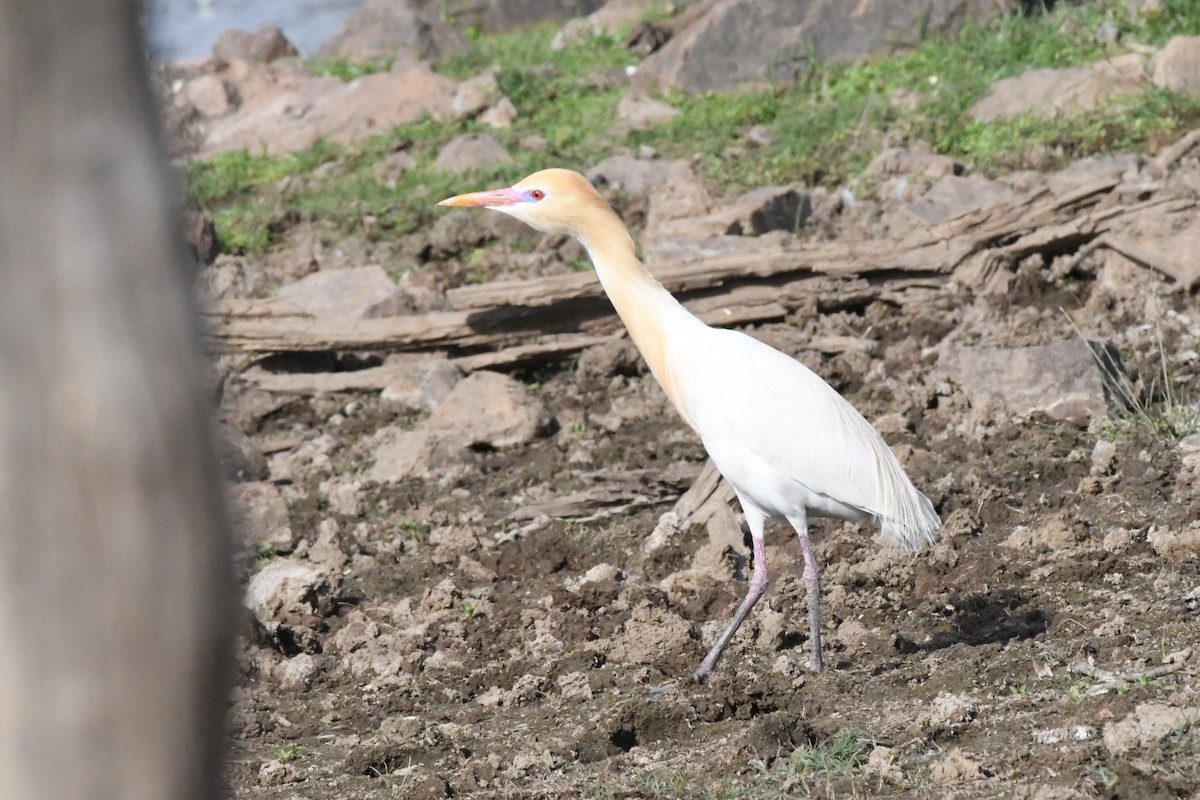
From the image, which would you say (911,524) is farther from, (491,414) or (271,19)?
(271,19)

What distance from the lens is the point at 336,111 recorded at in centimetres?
1368

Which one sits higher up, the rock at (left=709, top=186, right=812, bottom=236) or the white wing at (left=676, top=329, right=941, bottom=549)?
the white wing at (left=676, top=329, right=941, bottom=549)

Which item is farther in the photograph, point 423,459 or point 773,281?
point 773,281

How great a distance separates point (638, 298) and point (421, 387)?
298cm

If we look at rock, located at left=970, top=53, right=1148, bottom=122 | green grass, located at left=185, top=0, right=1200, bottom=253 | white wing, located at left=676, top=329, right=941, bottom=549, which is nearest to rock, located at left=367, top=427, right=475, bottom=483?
white wing, located at left=676, top=329, right=941, bottom=549

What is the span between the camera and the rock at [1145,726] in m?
3.55

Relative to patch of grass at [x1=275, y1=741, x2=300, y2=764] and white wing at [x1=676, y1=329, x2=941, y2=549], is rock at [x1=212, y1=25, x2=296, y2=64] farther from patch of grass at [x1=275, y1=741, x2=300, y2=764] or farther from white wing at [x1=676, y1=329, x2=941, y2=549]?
patch of grass at [x1=275, y1=741, x2=300, y2=764]

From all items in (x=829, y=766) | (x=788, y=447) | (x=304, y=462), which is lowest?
(x=304, y=462)

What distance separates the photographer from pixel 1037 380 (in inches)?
264

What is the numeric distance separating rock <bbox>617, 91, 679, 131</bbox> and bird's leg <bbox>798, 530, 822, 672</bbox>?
754 cm

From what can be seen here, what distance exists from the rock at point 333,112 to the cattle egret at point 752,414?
8.10m

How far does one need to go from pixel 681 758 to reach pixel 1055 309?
440 cm

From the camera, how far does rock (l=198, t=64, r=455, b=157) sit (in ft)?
43.3

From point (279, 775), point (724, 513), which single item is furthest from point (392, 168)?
point (279, 775)
